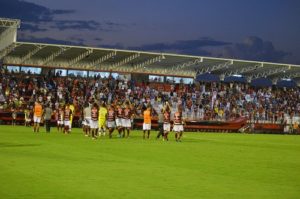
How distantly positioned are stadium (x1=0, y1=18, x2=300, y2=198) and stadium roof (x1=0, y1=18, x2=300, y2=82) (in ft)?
0.43

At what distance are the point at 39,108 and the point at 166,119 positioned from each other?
10771mm

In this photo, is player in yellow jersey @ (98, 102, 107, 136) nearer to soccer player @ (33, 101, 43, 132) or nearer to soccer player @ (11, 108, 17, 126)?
soccer player @ (33, 101, 43, 132)

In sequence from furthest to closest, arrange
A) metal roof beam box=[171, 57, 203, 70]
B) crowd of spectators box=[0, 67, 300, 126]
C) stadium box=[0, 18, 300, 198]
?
1. metal roof beam box=[171, 57, 203, 70]
2. crowd of spectators box=[0, 67, 300, 126]
3. stadium box=[0, 18, 300, 198]

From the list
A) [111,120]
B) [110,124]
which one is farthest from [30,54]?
[110,124]

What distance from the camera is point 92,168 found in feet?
49.6

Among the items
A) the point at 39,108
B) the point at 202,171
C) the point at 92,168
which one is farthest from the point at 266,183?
the point at 39,108

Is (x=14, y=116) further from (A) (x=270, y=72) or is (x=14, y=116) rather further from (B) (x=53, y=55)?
(A) (x=270, y=72)

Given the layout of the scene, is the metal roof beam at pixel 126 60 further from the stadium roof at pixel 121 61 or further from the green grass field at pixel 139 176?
the green grass field at pixel 139 176

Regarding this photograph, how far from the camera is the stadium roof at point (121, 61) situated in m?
59.5

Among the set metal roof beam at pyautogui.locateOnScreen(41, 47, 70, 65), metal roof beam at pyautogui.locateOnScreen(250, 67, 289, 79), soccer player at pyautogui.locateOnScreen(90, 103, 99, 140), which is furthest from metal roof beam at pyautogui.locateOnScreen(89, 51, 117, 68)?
soccer player at pyautogui.locateOnScreen(90, 103, 99, 140)

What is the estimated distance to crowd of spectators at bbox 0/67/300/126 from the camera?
5334 cm

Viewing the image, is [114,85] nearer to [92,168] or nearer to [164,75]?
[164,75]

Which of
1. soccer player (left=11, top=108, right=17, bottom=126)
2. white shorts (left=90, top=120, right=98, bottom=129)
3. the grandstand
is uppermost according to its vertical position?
the grandstand

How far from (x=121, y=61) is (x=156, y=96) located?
26.6ft
